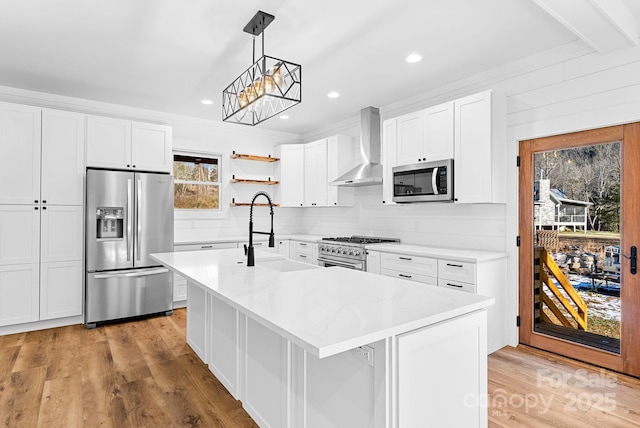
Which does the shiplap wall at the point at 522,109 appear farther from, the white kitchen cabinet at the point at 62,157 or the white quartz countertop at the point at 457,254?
the white kitchen cabinet at the point at 62,157

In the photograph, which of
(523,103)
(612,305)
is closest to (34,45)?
(523,103)

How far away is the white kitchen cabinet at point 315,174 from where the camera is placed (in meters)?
5.30

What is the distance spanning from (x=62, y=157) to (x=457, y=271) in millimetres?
4344

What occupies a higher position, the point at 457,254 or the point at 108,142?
the point at 108,142

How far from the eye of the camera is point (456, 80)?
12.4ft

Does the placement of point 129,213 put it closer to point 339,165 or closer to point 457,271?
point 339,165

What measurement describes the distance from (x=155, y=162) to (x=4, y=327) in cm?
236

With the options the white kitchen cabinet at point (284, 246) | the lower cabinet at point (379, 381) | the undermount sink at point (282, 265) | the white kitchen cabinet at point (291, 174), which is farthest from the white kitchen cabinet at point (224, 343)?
the white kitchen cabinet at point (291, 174)

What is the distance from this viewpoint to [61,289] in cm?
394

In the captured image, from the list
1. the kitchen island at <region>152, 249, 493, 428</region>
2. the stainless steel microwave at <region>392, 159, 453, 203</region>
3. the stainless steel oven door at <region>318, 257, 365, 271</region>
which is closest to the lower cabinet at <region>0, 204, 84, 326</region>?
the kitchen island at <region>152, 249, 493, 428</region>

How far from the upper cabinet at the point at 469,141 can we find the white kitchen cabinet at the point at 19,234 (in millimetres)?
4184

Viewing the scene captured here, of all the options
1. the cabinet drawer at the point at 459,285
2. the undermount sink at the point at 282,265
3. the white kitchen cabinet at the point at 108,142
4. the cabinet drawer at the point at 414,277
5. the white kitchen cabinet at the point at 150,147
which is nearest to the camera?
the undermount sink at the point at 282,265

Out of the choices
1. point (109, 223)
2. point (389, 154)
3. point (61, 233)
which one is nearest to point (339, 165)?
point (389, 154)

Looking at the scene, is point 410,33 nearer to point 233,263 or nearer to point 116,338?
point 233,263
